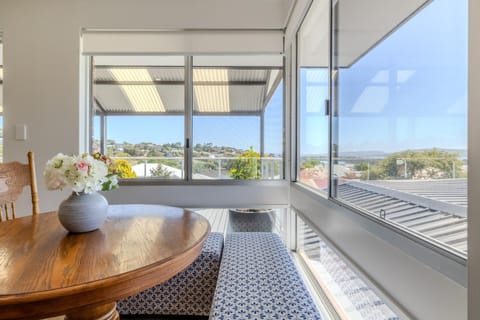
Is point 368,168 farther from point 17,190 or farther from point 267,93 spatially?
point 17,190

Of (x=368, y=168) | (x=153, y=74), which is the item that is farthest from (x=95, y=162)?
(x=153, y=74)

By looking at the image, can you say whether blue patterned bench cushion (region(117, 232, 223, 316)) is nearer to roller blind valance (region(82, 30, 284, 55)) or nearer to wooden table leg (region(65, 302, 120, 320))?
wooden table leg (region(65, 302, 120, 320))

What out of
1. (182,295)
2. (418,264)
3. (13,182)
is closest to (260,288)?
(418,264)

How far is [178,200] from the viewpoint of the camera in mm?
2742

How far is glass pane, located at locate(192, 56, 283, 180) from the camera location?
9.22 feet

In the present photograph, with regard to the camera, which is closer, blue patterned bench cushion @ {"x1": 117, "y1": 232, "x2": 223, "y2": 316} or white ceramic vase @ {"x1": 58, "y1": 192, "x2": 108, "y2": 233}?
white ceramic vase @ {"x1": 58, "y1": 192, "x2": 108, "y2": 233}

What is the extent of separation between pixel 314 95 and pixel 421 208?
1392mm

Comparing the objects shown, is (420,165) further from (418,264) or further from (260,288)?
(260,288)

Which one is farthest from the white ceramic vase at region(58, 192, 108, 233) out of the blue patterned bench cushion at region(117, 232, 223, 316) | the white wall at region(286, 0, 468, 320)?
the white wall at region(286, 0, 468, 320)

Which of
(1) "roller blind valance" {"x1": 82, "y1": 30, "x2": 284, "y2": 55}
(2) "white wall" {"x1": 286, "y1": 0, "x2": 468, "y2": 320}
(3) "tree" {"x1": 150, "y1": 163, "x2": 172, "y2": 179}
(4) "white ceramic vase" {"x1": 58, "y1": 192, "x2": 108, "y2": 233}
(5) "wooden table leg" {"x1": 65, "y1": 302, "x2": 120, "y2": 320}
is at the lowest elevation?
(5) "wooden table leg" {"x1": 65, "y1": 302, "x2": 120, "y2": 320}

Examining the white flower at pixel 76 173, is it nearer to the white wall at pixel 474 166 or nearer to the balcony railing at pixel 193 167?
the white wall at pixel 474 166

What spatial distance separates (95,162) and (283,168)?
1996mm

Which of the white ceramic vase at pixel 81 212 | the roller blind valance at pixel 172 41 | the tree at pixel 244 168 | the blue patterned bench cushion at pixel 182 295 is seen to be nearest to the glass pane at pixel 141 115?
the roller blind valance at pixel 172 41

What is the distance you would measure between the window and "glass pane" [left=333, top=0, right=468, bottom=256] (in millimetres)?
1402
